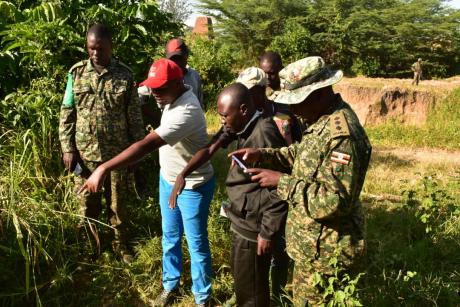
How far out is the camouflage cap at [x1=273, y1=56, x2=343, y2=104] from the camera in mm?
1720

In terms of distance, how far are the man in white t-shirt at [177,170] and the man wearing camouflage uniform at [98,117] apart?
0.57 m

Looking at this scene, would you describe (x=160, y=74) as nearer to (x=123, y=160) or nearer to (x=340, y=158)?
(x=123, y=160)

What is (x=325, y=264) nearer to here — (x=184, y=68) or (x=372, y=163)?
(x=184, y=68)

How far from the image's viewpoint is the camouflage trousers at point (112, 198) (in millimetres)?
3119

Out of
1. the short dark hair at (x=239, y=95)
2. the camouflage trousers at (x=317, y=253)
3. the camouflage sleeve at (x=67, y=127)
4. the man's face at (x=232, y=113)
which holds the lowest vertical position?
the camouflage trousers at (x=317, y=253)

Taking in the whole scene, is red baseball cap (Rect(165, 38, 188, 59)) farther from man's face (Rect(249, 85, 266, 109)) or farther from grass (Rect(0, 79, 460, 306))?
grass (Rect(0, 79, 460, 306))

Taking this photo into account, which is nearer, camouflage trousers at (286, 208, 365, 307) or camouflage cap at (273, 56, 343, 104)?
camouflage cap at (273, 56, 343, 104)

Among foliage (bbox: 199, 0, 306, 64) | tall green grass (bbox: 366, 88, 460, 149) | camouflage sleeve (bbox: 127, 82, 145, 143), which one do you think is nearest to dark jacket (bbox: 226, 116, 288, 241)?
camouflage sleeve (bbox: 127, 82, 145, 143)

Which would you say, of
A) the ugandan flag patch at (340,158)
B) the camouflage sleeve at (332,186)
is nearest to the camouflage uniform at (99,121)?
the camouflage sleeve at (332,186)

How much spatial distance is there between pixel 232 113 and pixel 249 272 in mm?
873

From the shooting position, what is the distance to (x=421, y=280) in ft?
8.85

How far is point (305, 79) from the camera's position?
173cm

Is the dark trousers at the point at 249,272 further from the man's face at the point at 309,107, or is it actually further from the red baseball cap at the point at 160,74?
the red baseball cap at the point at 160,74

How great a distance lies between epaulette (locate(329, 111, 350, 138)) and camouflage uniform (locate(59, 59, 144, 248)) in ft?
5.88
